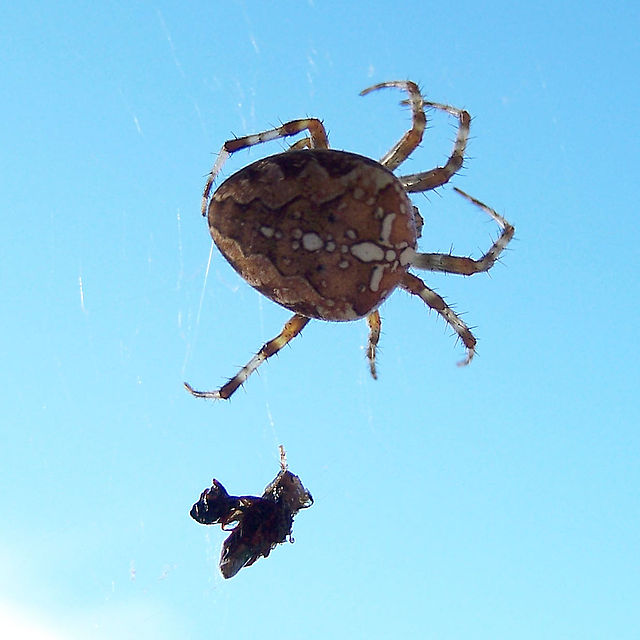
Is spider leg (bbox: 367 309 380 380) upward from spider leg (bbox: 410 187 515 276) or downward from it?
downward

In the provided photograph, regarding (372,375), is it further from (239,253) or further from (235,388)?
(239,253)

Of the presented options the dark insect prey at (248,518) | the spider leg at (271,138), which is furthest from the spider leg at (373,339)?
the spider leg at (271,138)

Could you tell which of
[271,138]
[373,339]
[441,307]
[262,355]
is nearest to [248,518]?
[262,355]

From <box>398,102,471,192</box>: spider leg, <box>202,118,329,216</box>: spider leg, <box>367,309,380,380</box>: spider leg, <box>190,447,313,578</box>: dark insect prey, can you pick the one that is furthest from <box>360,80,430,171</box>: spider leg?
<box>190,447,313,578</box>: dark insect prey

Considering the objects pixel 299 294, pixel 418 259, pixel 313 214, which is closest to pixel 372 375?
pixel 418 259

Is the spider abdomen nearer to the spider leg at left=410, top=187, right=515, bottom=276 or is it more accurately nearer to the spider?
the spider

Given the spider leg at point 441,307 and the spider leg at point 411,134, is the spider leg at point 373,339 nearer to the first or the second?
the spider leg at point 441,307
